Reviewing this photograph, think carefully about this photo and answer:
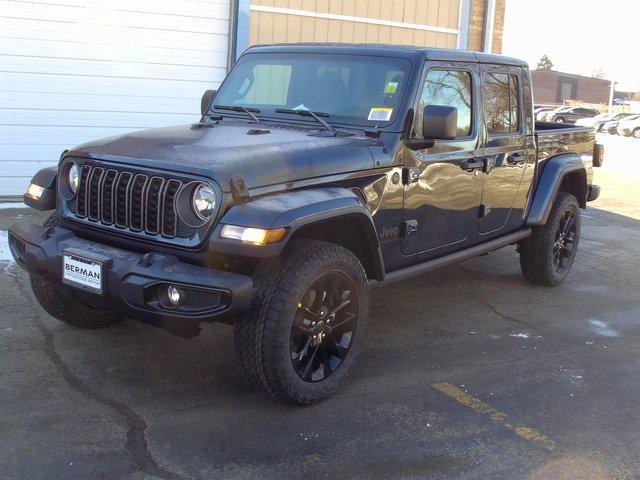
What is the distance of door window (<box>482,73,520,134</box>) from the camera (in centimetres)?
549

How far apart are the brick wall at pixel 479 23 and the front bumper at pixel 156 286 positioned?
955 cm

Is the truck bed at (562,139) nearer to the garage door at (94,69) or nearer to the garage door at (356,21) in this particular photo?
the garage door at (356,21)

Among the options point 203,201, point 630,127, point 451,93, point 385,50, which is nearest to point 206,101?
point 385,50

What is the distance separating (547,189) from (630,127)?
3662 cm

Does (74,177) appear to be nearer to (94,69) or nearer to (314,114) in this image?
(314,114)

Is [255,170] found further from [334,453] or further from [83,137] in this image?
[83,137]

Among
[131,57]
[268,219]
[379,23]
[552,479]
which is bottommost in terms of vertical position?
[552,479]

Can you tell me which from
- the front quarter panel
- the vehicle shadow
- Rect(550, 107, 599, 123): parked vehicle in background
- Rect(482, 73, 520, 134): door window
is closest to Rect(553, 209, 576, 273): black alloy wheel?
the vehicle shadow

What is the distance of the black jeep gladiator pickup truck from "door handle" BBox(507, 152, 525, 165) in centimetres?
2

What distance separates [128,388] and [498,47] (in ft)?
33.6

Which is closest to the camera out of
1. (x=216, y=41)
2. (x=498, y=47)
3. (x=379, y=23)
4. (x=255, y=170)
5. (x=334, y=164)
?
(x=255, y=170)

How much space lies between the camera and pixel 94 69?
930 centimetres

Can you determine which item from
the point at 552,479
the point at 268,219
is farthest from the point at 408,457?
the point at 268,219

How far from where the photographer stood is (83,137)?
30.9 ft
